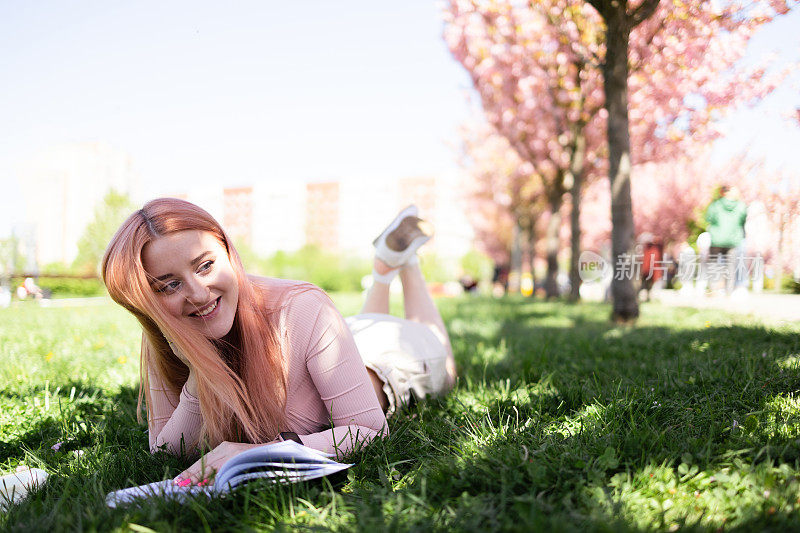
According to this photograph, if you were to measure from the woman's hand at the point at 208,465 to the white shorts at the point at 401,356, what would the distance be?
0.74m

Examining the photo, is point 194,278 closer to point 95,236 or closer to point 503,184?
point 503,184

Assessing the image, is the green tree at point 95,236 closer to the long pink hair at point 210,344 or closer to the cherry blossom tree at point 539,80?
the cherry blossom tree at point 539,80

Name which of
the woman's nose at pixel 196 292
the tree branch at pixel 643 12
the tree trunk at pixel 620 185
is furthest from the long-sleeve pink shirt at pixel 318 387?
the tree branch at pixel 643 12

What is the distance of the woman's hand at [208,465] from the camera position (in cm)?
152

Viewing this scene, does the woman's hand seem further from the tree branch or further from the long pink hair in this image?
the tree branch

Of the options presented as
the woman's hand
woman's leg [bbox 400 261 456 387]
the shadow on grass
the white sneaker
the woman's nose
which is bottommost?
the woman's hand

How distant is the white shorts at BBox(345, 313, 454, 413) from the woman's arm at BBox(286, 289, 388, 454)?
44 centimetres

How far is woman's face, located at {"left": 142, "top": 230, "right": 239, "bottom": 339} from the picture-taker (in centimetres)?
155

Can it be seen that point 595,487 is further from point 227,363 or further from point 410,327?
point 410,327

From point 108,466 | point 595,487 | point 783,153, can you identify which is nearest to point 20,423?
point 108,466

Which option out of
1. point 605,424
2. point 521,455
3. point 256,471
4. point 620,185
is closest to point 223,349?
point 256,471

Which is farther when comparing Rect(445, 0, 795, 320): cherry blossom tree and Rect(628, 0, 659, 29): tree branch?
Rect(445, 0, 795, 320): cherry blossom tree

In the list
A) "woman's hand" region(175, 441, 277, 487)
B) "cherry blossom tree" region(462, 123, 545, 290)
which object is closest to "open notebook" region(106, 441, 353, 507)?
"woman's hand" region(175, 441, 277, 487)

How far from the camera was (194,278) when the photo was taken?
1.57 metres
